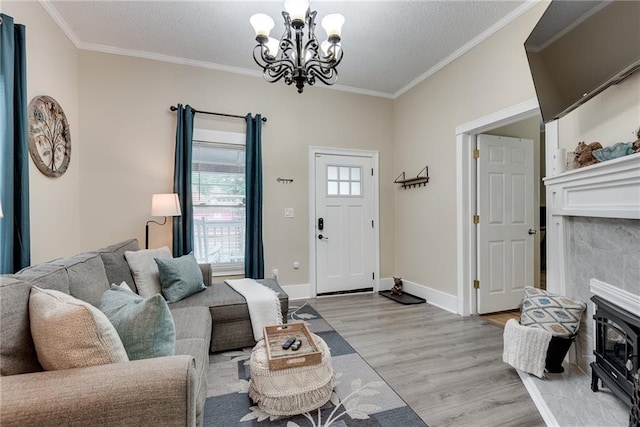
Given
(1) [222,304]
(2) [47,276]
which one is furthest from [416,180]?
(2) [47,276]

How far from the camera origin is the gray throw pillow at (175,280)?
243 centimetres

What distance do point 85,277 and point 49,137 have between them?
192cm

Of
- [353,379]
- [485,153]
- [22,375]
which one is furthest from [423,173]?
[22,375]

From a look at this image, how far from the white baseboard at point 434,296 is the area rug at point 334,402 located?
5.38 ft

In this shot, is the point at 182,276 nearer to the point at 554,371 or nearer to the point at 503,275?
the point at 554,371

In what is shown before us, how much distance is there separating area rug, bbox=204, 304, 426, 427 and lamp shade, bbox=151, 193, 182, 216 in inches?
61.2

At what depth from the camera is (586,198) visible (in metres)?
1.91

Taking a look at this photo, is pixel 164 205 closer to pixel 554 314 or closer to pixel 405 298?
pixel 405 298

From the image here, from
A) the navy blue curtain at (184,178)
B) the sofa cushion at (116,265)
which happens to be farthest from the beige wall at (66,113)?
the navy blue curtain at (184,178)

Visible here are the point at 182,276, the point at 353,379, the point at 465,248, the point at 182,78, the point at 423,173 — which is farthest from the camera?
the point at 423,173

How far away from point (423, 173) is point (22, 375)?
392 centimetres

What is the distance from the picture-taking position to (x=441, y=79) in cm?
358

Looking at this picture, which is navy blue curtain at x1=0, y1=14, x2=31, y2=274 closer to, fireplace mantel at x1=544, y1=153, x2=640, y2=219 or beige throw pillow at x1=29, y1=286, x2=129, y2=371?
beige throw pillow at x1=29, y1=286, x2=129, y2=371

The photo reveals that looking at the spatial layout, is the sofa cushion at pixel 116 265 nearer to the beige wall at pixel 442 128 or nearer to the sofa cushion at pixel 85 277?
the sofa cushion at pixel 85 277
